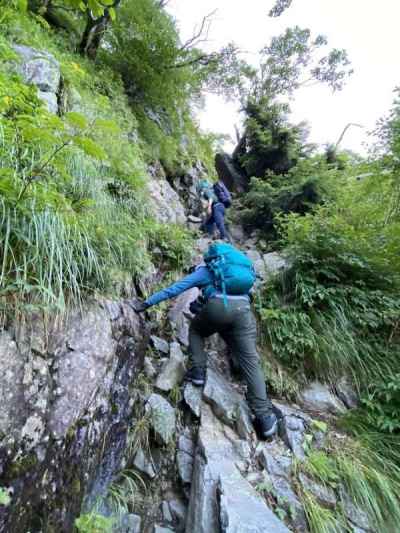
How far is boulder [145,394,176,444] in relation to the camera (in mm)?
2523

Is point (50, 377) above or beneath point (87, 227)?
beneath

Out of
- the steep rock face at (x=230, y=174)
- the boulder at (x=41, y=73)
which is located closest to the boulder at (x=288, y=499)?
the boulder at (x=41, y=73)

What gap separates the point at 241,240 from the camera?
25.8ft

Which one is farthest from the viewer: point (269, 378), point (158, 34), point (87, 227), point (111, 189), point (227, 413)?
point (158, 34)

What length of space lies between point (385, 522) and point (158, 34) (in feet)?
31.9

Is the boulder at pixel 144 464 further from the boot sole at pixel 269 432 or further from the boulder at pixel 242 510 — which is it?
the boot sole at pixel 269 432

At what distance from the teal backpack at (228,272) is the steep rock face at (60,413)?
48.1 inches

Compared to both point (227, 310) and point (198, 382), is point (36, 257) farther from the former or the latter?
point (198, 382)

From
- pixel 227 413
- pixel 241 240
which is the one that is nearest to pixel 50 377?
pixel 227 413

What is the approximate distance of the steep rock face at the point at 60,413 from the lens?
5.06ft

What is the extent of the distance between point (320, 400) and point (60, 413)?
9.58ft

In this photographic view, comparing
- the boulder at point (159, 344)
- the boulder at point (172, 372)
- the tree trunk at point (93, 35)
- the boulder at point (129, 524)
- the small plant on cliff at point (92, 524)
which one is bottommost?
the boulder at point (129, 524)

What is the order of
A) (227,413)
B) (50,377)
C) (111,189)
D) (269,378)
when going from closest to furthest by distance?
(50,377) → (227,413) → (269,378) → (111,189)

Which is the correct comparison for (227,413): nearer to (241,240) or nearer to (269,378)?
(269,378)
